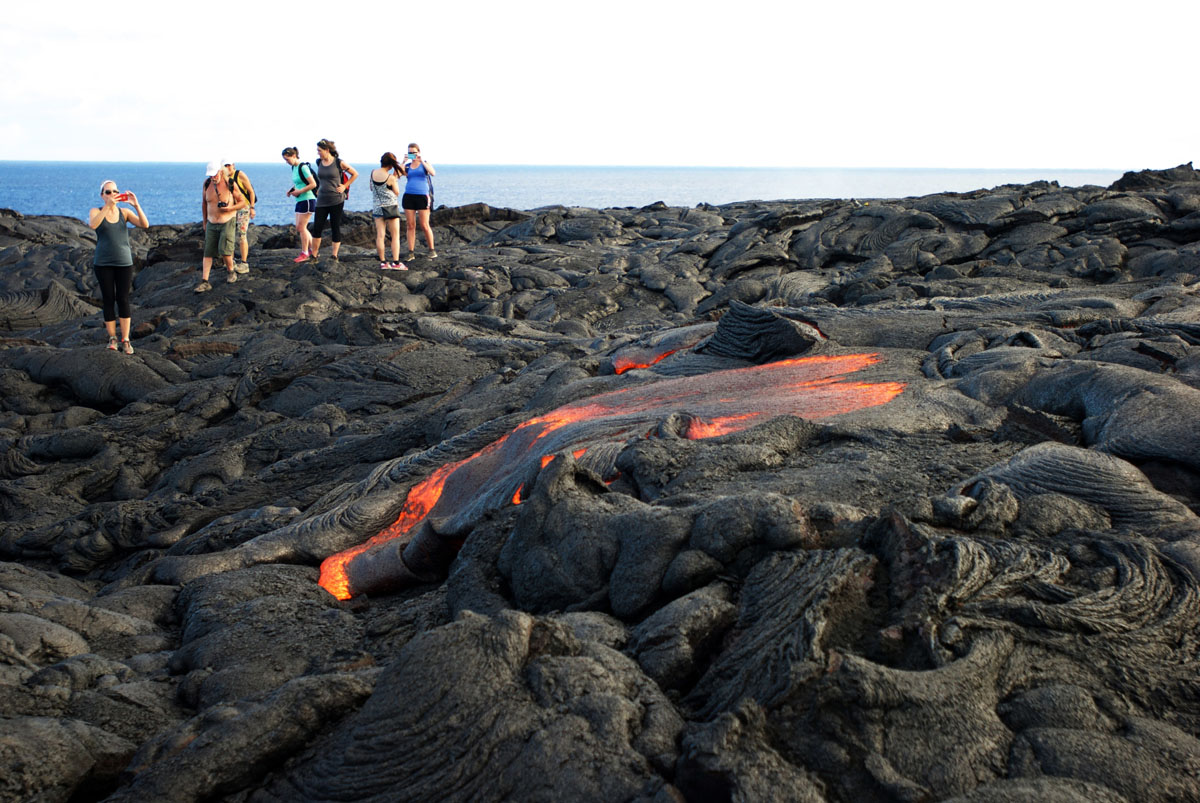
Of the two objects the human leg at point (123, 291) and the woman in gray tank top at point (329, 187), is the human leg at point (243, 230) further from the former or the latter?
the human leg at point (123, 291)

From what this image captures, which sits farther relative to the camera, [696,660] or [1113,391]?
[1113,391]

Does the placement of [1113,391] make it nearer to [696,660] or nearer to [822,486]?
[822,486]

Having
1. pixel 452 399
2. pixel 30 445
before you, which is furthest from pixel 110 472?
pixel 452 399

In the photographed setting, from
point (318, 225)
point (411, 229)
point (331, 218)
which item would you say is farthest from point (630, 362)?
point (411, 229)

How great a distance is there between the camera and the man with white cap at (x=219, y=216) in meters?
16.3

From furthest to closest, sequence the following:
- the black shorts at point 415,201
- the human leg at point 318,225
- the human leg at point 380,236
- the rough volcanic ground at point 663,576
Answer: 1. the human leg at point 380,236
2. the human leg at point 318,225
3. the black shorts at point 415,201
4. the rough volcanic ground at point 663,576

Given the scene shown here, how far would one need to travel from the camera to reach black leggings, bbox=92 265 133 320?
41.6 feet

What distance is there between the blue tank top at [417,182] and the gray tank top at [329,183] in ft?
4.51

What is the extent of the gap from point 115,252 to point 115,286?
0.61 meters

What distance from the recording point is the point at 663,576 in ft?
13.3

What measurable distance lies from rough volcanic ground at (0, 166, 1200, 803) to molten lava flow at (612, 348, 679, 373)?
0.45ft

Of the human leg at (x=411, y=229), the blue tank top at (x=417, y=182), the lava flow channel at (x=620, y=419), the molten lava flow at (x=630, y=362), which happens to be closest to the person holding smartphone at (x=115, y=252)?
the blue tank top at (x=417, y=182)

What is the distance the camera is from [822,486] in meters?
4.69

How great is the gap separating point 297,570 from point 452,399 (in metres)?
4.31
